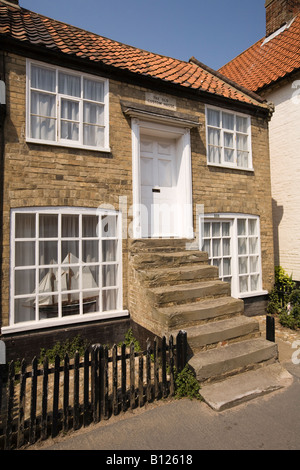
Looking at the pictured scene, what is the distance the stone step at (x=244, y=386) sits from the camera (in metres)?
3.73

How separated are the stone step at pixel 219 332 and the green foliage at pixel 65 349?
210 centimetres

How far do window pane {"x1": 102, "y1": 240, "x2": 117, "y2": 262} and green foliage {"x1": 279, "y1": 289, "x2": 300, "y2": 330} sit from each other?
4685 mm

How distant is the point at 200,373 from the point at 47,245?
3641 mm

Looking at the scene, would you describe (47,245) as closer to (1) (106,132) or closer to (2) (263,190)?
(1) (106,132)

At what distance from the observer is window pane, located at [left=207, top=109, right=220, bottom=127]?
7727 millimetres

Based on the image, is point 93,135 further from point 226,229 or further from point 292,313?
point 292,313

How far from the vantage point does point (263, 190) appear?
8461mm

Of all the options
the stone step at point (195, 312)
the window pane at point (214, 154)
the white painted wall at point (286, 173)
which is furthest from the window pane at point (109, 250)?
the white painted wall at point (286, 173)

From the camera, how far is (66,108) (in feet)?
19.5

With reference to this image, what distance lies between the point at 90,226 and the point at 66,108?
8.42 feet

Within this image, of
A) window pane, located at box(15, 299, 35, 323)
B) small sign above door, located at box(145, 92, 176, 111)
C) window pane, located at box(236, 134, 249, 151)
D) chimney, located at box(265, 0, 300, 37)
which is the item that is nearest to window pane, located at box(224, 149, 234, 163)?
window pane, located at box(236, 134, 249, 151)

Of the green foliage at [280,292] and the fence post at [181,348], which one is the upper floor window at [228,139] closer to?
the green foliage at [280,292]

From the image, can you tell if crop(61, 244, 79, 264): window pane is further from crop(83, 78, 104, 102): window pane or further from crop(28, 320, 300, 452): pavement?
crop(83, 78, 104, 102): window pane
